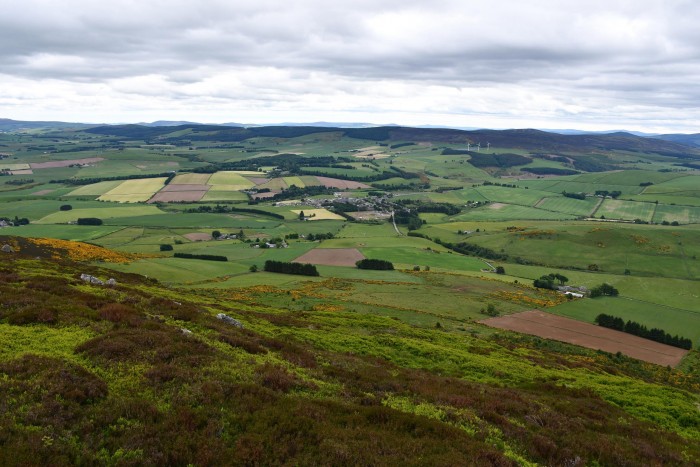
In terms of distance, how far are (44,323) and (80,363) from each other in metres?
8.11

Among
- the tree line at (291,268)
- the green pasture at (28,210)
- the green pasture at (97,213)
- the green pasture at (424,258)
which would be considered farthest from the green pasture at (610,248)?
the green pasture at (28,210)

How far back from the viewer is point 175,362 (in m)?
21.3

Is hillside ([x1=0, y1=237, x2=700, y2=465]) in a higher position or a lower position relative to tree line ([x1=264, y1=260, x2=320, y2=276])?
higher

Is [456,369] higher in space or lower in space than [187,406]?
lower

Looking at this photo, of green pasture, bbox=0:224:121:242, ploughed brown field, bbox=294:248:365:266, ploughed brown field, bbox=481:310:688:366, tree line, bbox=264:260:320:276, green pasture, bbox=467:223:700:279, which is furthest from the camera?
green pasture, bbox=0:224:121:242

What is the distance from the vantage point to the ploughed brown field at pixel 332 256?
401 feet

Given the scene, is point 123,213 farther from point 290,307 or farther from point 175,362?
point 175,362

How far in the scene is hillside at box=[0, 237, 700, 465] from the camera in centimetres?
1472

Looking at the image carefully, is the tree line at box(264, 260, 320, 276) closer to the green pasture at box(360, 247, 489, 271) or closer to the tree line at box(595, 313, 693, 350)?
the green pasture at box(360, 247, 489, 271)

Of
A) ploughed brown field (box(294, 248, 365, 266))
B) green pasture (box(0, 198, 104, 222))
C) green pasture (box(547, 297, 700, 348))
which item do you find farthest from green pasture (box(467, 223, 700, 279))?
green pasture (box(0, 198, 104, 222))

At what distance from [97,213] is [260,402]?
195 m

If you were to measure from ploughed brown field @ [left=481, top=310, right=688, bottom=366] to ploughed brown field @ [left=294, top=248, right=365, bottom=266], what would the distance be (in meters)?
56.3

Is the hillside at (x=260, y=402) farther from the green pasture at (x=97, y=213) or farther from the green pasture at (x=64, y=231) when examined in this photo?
the green pasture at (x=97, y=213)

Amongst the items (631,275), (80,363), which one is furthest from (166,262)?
(631,275)
